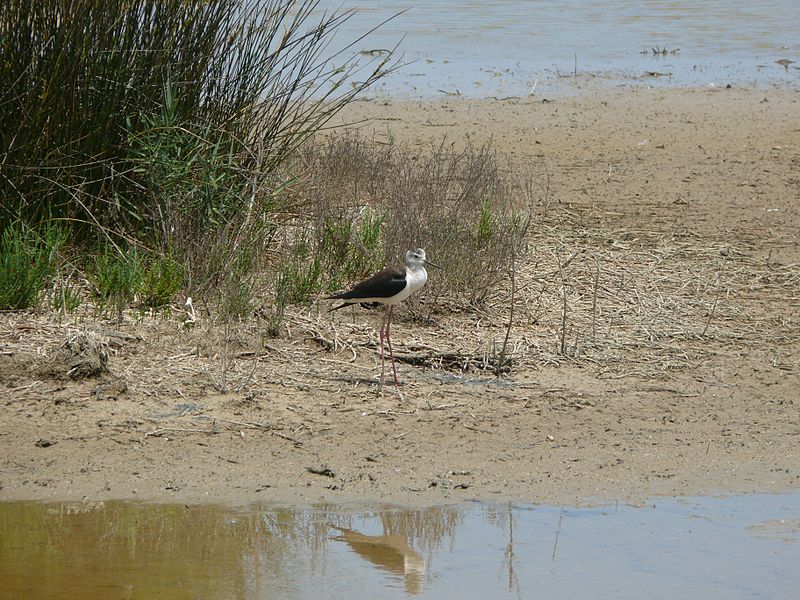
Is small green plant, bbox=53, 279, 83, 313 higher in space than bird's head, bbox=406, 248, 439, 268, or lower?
lower

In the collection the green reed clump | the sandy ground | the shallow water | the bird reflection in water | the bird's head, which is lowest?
the bird reflection in water

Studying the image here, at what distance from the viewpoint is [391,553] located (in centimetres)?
442

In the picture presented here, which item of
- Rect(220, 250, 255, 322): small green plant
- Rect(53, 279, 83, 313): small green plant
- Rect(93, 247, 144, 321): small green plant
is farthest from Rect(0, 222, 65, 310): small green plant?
Rect(220, 250, 255, 322): small green plant

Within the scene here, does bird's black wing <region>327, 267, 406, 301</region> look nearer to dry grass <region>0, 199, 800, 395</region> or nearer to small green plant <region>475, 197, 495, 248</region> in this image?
dry grass <region>0, 199, 800, 395</region>

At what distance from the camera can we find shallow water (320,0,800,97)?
51.2 feet

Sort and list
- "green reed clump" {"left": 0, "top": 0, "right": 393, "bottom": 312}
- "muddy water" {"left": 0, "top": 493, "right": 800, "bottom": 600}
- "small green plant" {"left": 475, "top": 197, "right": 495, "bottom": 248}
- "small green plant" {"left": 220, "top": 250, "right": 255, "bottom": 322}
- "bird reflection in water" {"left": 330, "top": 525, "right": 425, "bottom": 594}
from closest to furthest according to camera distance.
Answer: "muddy water" {"left": 0, "top": 493, "right": 800, "bottom": 600} → "bird reflection in water" {"left": 330, "top": 525, "right": 425, "bottom": 594} → "small green plant" {"left": 220, "top": 250, "right": 255, "bottom": 322} → "green reed clump" {"left": 0, "top": 0, "right": 393, "bottom": 312} → "small green plant" {"left": 475, "top": 197, "right": 495, "bottom": 248}

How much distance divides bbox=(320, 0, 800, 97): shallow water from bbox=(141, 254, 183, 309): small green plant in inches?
327

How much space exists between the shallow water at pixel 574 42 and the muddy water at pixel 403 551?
10.4 meters

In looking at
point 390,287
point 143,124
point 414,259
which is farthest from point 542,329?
point 143,124

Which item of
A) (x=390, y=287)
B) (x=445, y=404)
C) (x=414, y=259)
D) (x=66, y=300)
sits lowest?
(x=445, y=404)

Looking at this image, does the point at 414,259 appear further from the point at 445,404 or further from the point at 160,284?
the point at 160,284

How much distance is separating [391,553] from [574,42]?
15.4 metres

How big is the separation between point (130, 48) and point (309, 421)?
2712mm

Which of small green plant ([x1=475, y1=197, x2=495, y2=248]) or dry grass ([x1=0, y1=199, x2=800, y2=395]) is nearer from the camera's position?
dry grass ([x1=0, y1=199, x2=800, y2=395])
